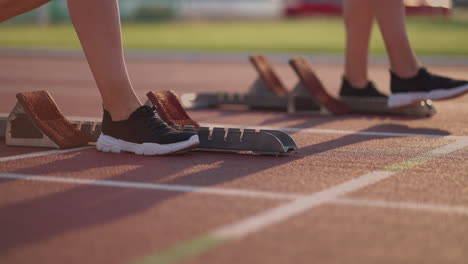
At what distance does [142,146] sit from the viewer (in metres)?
4.90

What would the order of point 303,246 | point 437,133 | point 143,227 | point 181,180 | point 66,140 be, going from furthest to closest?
1. point 437,133
2. point 66,140
3. point 181,180
4. point 143,227
5. point 303,246

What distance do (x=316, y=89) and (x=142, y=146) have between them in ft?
9.26

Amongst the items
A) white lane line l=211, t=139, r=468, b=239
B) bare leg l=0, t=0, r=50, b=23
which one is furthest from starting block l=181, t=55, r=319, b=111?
white lane line l=211, t=139, r=468, b=239

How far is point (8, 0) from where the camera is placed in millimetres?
4867

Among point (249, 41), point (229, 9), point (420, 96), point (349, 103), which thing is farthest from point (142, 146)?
point (229, 9)

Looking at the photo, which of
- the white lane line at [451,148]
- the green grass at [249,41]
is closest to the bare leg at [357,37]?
the white lane line at [451,148]

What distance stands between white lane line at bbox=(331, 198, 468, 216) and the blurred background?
8.50 metres

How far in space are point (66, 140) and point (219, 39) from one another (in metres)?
19.4

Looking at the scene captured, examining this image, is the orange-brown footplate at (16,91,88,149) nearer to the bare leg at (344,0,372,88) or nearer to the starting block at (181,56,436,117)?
the starting block at (181,56,436,117)

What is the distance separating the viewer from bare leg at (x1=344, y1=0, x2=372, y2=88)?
7211 millimetres

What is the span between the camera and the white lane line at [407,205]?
364 centimetres

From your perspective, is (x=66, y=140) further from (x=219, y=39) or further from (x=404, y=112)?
(x=219, y=39)

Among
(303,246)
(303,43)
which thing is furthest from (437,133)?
(303,43)

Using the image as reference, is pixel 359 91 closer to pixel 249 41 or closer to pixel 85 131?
pixel 85 131
